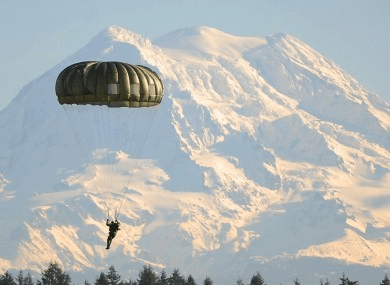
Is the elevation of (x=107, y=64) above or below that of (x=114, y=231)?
above

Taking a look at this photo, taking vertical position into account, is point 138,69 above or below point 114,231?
above

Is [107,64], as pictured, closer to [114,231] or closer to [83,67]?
[83,67]

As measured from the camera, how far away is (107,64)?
6201 inches

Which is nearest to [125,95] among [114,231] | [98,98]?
[98,98]

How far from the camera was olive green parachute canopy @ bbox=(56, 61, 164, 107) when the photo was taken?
15600cm

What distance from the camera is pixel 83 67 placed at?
157375mm

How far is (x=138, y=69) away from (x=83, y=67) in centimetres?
543

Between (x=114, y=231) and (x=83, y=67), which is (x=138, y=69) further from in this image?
(x=114, y=231)

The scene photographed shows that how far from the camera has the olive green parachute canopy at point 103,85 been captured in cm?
15600

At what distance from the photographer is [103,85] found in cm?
15562

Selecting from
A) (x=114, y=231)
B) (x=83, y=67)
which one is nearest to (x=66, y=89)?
(x=83, y=67)

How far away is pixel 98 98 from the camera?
513 feet

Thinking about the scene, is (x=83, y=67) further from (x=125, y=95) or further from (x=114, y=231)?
(x=114, y=231)

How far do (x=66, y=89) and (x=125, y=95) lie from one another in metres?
5.47
